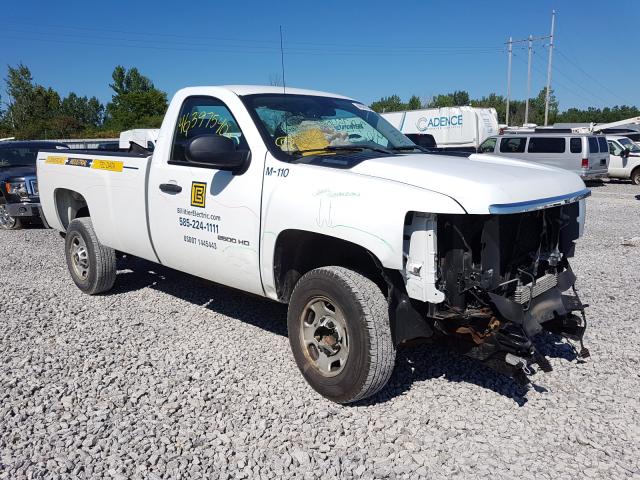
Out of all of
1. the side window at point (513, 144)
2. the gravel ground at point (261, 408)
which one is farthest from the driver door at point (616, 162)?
the gravel ground at point (261, 408)

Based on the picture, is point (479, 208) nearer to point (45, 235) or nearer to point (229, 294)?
point (229, 294)

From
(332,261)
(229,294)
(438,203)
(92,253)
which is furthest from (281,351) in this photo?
(92,253)

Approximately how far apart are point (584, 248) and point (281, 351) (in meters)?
6.00

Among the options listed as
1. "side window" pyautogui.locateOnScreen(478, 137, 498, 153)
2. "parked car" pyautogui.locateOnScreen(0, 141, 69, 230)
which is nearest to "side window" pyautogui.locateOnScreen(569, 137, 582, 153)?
"side window" pyautogui.locateOnScreen(478, 137, 498, 153)

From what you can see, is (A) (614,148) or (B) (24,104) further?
(B) (24,104)

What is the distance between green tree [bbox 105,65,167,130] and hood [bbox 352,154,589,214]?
187ft

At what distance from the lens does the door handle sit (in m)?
4.57

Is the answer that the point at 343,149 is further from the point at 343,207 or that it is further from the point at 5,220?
the point at 5,220

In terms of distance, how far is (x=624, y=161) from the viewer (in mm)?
21141

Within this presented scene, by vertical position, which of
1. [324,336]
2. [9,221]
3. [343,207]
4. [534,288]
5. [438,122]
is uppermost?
[438,122]

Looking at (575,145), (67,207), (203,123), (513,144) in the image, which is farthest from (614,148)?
(203,123)

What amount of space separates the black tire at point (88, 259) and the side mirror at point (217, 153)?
245 cm

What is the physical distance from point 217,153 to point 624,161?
69.7 feet

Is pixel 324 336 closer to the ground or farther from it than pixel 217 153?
closer to the ground
